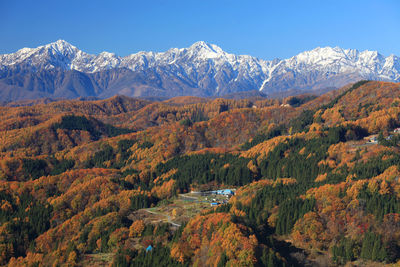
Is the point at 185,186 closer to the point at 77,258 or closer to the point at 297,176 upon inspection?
the point at 297,176

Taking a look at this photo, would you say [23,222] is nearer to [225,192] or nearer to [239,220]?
[225,192]

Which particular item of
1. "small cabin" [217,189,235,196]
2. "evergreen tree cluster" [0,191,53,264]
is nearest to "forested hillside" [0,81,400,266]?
"evergreen tree cluster" [0,191,53,264]

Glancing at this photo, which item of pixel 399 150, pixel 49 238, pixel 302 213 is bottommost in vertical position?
pixel 49 238

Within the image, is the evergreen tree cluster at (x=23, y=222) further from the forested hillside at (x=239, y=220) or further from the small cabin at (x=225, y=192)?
the small cabin at (x=225, y=192)

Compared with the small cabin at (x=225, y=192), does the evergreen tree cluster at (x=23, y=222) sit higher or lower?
lower

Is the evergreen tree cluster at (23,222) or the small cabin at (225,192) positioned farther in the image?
the small cabin at (225,192)

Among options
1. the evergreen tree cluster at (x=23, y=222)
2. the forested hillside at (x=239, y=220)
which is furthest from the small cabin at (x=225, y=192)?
the evergreen tree cluster at (x=23, y=222)

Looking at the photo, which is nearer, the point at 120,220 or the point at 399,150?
the point at 120,220

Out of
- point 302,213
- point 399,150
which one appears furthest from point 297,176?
point 302,213

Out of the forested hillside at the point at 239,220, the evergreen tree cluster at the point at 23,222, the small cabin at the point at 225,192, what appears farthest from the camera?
the small cabin at the point at 225,192

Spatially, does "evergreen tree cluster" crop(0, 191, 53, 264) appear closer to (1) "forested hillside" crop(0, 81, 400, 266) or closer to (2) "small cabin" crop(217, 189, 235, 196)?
(1) "forested hillside" crop(0, 81, 400, 266)

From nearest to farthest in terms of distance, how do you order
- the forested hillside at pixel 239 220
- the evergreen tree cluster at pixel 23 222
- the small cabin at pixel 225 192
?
the forested hillside at pixel 239 220 → the evergreen tree cluster at pixel 23 222 → the small cabin at pixel 225 192
